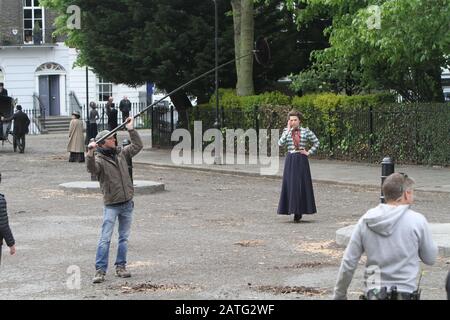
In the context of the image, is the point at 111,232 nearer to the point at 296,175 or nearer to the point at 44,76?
the point at 296,175

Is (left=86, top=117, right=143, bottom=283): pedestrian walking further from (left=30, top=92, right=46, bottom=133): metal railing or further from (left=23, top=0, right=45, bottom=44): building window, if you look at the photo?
(left=23, top=0, right=45, bottom=44): building window

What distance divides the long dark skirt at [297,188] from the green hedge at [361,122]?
10.9 m

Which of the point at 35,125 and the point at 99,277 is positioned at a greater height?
the point at 35,125

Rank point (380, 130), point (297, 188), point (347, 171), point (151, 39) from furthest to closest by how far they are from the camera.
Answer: point (151, 39) → point (380, 130) → point (347, 171) → point (297, 188)

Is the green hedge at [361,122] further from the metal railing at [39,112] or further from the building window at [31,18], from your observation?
the building window at [31,18]

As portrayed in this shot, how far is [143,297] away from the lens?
9.07 meters

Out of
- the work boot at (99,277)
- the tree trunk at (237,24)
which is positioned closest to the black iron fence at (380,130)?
the tree trunk at (237,24)

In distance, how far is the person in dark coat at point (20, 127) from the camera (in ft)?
106

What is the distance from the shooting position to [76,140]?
93.9 ft

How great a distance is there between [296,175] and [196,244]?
2.64m

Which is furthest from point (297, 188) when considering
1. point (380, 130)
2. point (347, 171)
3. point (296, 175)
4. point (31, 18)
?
point (31, 18)
